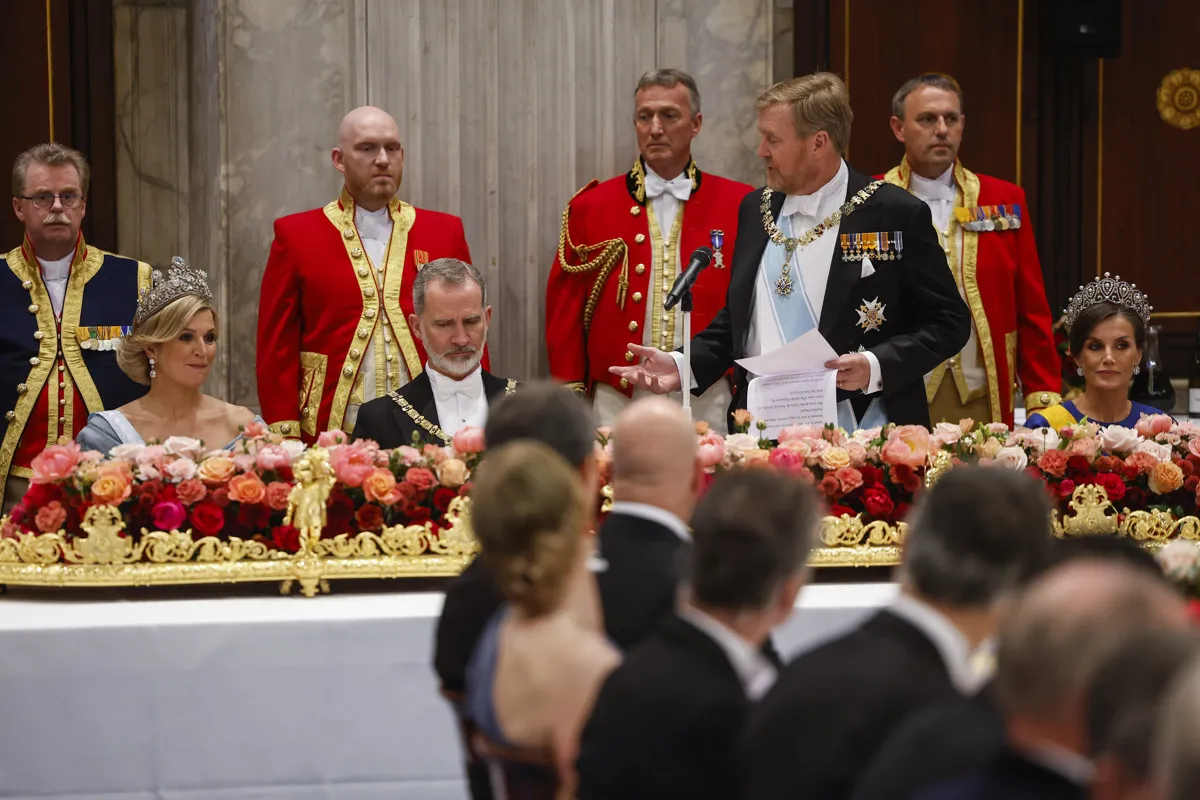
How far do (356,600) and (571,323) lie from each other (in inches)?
90.7

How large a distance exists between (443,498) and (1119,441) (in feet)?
4.80

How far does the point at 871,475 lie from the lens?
133 inches

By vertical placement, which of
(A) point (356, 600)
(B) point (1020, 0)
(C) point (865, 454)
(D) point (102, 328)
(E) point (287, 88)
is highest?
(B) point (1020, 0)

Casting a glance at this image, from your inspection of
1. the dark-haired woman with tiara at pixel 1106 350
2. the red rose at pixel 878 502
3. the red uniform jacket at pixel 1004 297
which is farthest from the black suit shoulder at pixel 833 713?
the red uniform jacket at pixel 1004 297

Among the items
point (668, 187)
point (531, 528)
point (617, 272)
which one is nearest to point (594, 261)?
point (617, 272)

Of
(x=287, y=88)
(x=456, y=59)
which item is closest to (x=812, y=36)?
(x=456, y=59)

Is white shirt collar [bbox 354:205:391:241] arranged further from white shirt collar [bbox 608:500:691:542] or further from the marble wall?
white shirt collar [bbox 608:500:691:542]

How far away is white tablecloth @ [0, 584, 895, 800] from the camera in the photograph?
2889mm

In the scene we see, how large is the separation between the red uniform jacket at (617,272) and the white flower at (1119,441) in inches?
75.3

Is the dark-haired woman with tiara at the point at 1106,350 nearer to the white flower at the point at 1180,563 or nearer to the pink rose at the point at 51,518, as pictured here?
the white flower at the point at 1180,563

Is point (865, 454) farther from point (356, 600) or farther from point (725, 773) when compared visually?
point (725, 773)

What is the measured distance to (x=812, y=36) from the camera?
637cm

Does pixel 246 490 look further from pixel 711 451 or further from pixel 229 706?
pixel 711 451

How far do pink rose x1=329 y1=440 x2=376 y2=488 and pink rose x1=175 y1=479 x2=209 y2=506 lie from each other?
0.27 m
